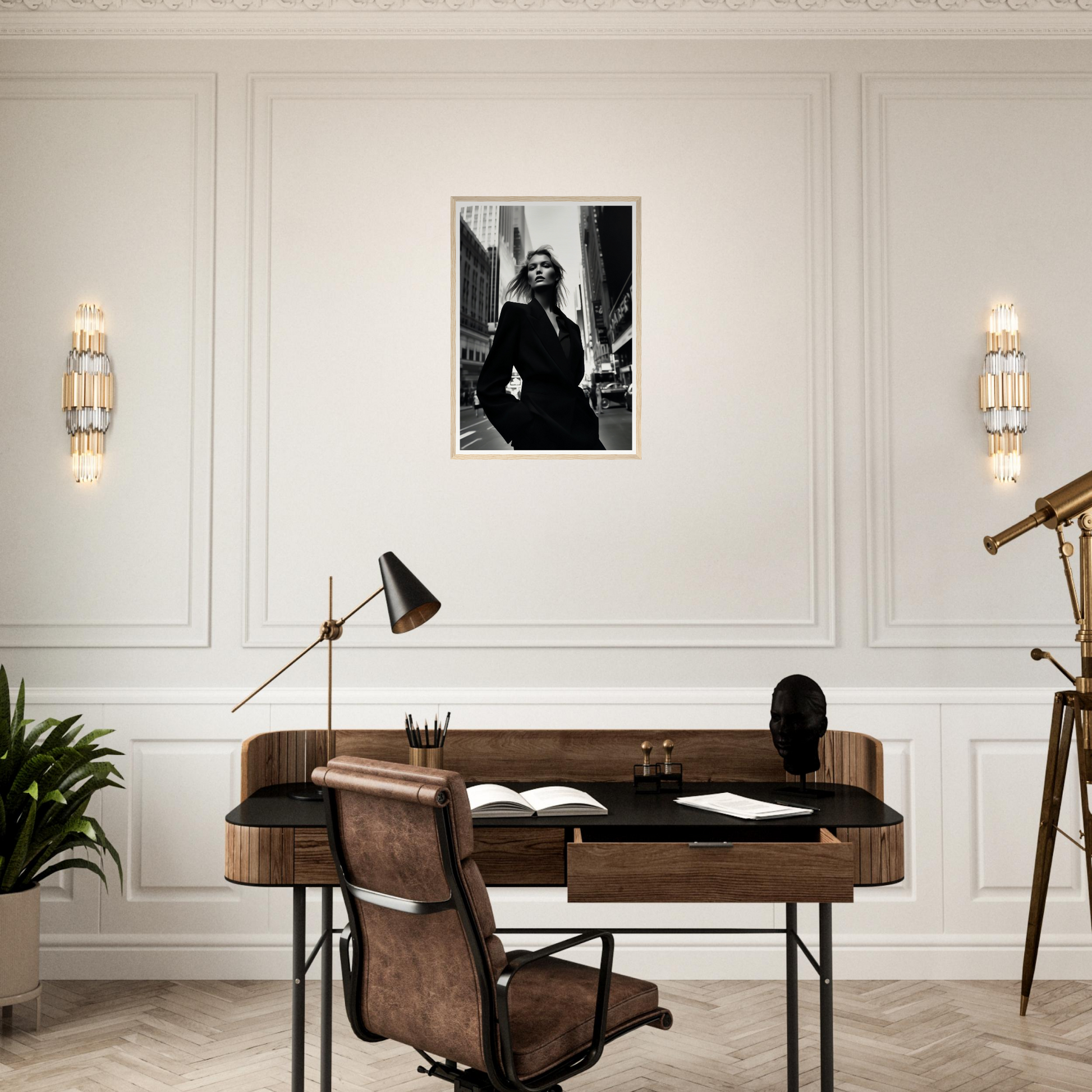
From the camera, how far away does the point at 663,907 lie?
11.6ft

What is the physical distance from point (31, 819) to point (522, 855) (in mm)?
1706

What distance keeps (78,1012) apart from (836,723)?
2655 mm

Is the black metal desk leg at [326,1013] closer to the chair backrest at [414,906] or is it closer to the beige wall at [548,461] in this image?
the chair backrest at [414,906]

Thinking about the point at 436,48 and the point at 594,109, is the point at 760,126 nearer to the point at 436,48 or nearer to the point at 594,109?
the point at 594,109

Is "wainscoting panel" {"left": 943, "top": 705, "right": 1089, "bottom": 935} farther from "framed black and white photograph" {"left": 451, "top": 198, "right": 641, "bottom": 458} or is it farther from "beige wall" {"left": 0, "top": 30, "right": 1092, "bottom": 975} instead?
"framed black and white photograph" {"left": 451, "top": 198, "right": 641, "bottom": 458}

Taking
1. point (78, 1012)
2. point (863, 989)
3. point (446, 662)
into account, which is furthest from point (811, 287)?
point (78, 1012)

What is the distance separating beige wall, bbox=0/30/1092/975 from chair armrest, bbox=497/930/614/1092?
1672mm

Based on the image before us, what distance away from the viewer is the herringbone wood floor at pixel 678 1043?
2771mm

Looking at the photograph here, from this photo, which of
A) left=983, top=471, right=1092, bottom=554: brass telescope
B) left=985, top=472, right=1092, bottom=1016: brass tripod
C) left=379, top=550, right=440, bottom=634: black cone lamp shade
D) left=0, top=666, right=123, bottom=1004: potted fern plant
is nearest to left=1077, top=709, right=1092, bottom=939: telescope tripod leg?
left=985, top=472, right=1092, bottom=1016: brass tripod

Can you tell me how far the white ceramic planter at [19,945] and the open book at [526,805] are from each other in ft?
5.36

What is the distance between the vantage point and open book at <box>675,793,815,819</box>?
7.46ft

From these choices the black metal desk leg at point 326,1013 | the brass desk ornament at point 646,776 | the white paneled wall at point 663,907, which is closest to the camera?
the black metal desk leg at point 326,1013

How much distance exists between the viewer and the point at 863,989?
3.43 meters

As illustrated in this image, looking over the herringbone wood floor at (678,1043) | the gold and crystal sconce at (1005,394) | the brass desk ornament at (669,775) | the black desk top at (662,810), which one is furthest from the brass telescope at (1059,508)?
the herringbone wood floor at (678,1043)
